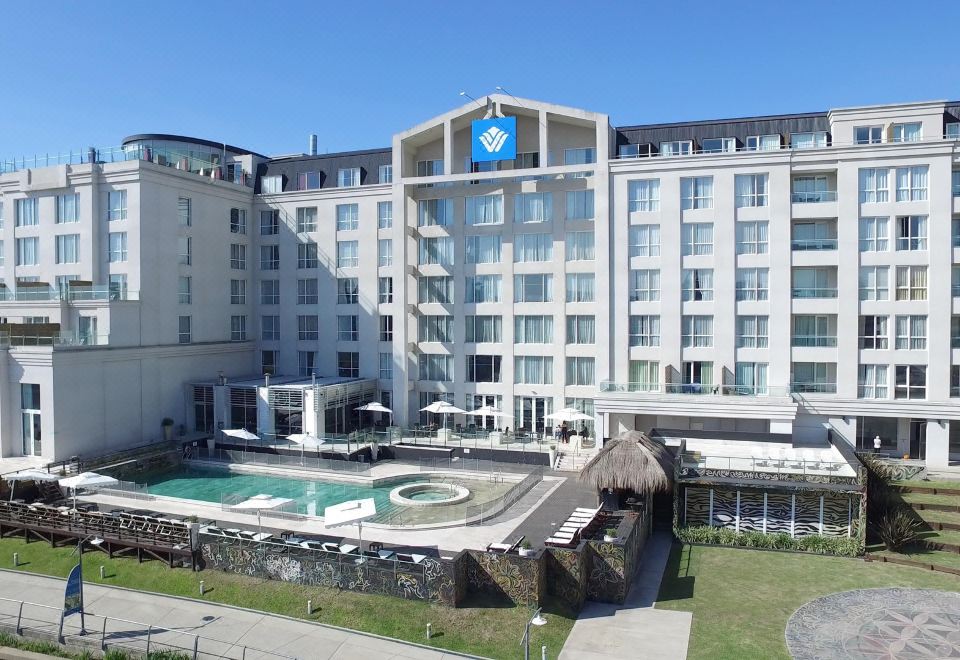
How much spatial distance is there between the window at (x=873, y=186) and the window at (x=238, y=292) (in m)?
40.5

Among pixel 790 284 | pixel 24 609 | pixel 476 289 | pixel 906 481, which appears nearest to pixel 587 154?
pixel 476 289

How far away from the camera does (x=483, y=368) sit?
45.9 meters

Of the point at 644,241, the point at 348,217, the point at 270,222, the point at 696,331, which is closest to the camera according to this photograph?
the point at 696,331

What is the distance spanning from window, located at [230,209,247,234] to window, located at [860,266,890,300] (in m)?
40.3

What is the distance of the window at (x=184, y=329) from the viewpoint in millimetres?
46469

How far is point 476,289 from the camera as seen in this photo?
45875mm

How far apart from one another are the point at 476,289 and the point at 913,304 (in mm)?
24555

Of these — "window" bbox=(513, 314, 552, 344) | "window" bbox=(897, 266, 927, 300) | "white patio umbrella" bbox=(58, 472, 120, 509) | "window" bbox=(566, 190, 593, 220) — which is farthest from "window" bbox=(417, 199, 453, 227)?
"window" bbox=(897, 266, 927, 300)

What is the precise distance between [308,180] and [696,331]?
2972cm

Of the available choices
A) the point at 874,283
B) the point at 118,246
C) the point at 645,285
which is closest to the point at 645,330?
the point at 645,285

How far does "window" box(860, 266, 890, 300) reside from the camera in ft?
125

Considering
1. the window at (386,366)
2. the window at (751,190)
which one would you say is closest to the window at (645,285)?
the window at (751,190)

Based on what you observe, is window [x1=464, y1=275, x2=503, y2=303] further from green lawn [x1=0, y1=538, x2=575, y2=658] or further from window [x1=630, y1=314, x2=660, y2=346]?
green lawn [x1=0, y1=538, x2=575, y2=658]

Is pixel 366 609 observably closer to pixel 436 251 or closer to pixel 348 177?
pixel 436 251
